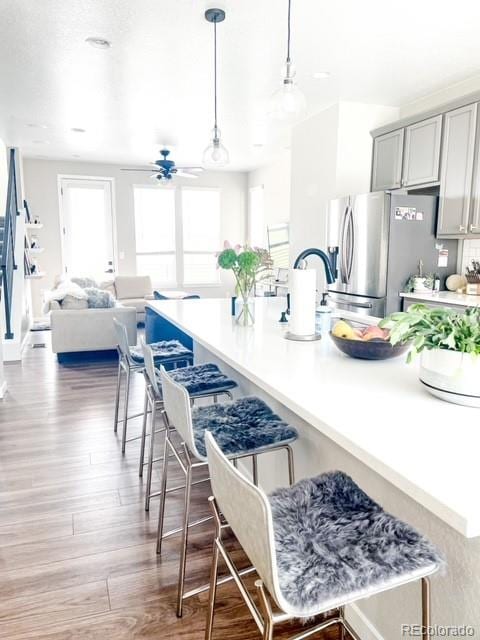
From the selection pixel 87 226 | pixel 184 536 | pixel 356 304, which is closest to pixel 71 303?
pixel 356 304

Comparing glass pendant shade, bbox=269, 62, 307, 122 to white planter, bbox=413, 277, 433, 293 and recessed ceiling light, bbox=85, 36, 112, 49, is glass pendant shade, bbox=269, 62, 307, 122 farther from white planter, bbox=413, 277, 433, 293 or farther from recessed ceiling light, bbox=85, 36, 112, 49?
white planter, bbox=413, 277, 433, 293

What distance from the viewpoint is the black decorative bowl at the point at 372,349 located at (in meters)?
1.62

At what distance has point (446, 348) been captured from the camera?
1.22m

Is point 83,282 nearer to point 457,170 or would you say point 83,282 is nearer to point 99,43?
point 99,43

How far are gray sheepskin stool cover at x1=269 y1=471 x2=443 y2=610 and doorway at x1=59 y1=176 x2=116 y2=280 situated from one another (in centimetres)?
793

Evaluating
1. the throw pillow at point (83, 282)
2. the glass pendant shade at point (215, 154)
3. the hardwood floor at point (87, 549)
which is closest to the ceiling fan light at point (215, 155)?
the glass pendant shade at point (215, 154)

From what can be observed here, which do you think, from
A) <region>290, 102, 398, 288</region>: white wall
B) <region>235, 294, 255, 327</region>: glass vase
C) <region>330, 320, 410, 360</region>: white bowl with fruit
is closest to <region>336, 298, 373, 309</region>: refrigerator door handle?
<region>290, 102, 398, 288</region>: white wall

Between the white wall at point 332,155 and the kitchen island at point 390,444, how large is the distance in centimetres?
337

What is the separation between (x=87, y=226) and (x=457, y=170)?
6.47m

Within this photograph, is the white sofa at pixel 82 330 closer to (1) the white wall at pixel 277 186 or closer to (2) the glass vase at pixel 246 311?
(2) the glass vase at pixel 246 311

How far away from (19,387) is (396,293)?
3.63 metres

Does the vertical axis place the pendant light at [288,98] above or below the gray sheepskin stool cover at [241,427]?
above

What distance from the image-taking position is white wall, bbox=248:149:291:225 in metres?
7.55

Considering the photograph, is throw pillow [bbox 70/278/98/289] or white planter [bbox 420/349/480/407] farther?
throw pillow [bbox 70/278/98/289]
